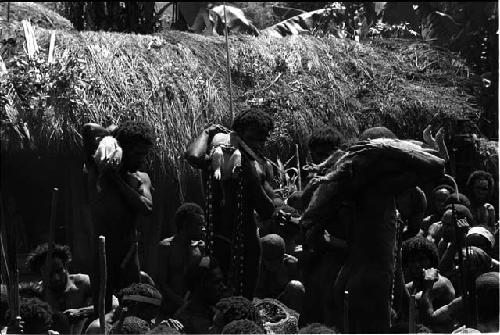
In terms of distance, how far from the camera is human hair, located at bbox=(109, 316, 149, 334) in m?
7.02

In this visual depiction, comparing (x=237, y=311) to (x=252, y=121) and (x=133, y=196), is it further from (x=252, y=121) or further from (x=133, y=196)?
(x=252, y=121)

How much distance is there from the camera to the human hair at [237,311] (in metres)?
6.98

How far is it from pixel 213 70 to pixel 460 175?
2860mm

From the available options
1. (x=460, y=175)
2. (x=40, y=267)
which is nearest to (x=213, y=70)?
(x=460, y=175)

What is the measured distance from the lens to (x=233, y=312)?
23.0ft

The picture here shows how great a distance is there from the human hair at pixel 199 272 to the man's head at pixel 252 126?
0.77 metres

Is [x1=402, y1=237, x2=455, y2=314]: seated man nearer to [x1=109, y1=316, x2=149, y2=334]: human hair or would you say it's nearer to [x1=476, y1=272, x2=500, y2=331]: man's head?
[x1=476, y1=272, x2=500, y2=331]: man's head

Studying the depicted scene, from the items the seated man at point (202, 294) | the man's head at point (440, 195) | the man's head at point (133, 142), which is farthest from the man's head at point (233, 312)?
the man's head at point (440, 195)

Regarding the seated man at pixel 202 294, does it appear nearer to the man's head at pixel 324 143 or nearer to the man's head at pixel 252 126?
the man's head at pixel 252 126

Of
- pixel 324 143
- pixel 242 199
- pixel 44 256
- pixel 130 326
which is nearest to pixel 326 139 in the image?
pixel 324 143

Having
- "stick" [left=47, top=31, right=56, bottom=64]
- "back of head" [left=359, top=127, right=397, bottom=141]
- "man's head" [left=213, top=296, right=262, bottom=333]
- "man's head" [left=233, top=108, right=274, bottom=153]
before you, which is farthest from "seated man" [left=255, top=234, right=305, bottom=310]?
"stick" [left=47, top=31, right=56, bottom=64]

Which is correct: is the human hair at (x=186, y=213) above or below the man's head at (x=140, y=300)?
above

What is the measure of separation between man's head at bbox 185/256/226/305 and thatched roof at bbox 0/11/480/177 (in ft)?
10.0

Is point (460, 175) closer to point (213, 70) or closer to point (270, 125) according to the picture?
point (213, 70)
